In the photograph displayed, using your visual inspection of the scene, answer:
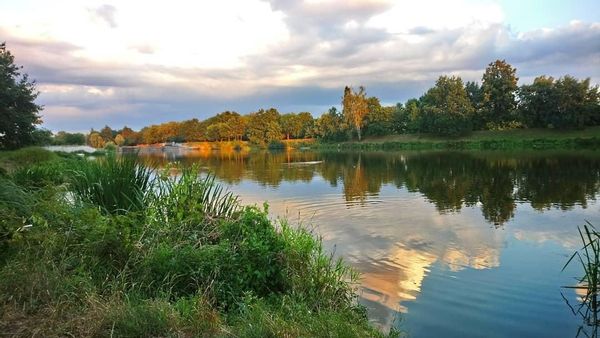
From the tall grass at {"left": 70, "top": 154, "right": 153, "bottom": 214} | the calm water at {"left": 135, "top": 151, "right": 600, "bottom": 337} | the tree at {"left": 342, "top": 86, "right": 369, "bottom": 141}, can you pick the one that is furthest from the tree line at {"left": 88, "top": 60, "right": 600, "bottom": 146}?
the tall grass at {"left": 70, "top": 154, "right": 153, "bottom": 214}

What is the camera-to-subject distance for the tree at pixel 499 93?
8288 cm

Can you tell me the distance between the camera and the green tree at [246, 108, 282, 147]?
14744cm

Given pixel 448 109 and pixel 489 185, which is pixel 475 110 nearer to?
pixel 448 109

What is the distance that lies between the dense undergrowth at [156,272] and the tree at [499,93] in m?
83.0

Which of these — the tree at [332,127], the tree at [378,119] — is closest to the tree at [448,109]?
the tree at [378,119]

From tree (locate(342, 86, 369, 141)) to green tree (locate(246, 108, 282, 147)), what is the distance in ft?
122

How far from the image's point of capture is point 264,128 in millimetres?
150125

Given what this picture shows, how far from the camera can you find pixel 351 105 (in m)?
113

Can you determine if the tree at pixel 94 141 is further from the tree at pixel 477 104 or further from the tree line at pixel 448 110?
the tree at pixel 477 104

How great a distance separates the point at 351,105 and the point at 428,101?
21944 mm

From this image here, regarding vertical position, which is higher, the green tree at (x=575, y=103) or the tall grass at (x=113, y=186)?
the green tree at (x=575, y=103)

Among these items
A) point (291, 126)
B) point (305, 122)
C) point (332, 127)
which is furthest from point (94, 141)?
point (332, 127)

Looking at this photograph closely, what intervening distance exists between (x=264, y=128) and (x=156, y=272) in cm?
14396

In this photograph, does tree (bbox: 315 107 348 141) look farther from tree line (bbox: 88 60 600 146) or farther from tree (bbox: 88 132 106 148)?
tree (bbox: 88 132 106 148)
